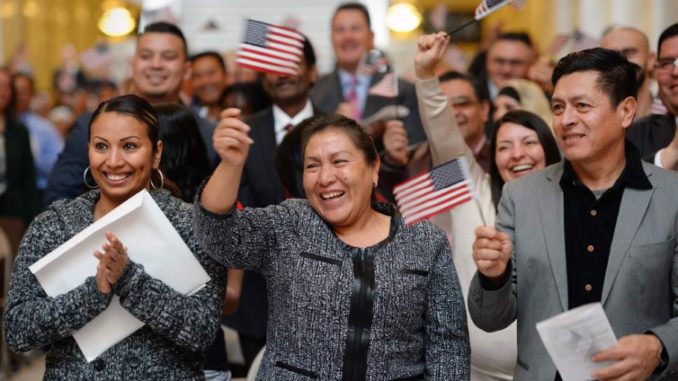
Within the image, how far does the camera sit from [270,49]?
491 cm

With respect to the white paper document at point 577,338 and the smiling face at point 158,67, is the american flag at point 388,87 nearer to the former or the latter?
the smiling face at point 158,67

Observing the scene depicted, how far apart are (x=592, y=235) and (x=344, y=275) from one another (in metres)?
0.80

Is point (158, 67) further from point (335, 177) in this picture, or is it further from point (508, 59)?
point (508, 59)

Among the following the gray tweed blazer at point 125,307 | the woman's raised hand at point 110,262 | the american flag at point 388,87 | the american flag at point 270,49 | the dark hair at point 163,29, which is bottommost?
the gray tweed blazer at point 125,307

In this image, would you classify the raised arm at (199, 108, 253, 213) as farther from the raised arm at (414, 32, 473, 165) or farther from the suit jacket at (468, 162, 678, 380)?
the raised arm at (414, 32, 473, 165)

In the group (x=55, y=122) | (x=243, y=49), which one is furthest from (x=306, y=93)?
(x=55, y=122)

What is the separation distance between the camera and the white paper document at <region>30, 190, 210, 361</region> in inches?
138

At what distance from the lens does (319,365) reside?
3.43 metres

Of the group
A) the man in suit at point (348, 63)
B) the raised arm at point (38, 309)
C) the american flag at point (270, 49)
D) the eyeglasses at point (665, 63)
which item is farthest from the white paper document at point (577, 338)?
the man in suit at point (348, 63)

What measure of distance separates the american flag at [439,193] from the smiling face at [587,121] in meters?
0.35

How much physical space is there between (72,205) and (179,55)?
2.24 m

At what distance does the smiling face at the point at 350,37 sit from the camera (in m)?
7.33

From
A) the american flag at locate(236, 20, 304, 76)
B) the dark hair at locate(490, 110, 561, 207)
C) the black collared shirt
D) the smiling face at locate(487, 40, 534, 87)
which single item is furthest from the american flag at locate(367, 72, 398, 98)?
the black collared shirt

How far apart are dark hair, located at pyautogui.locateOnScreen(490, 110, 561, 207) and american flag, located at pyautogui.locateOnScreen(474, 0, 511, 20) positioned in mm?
608
